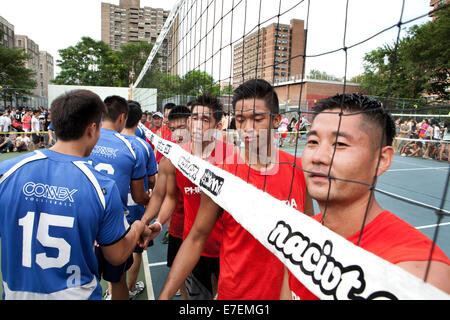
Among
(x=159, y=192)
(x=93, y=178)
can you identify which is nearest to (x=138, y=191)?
(x=159, y=192)

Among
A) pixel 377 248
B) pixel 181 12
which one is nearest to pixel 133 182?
pixel 377 248


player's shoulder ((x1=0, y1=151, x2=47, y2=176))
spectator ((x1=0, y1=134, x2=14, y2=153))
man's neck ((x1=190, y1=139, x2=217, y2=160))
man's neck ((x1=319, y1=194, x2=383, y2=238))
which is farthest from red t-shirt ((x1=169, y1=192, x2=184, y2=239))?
spectator ((x1=0, y1=134, x2=14, y2=153))

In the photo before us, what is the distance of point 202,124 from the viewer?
277cm

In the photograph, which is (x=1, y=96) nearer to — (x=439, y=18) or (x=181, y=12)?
(x=181, y=12)

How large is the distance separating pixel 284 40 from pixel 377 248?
2001 millimetres

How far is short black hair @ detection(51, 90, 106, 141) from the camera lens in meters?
1.52

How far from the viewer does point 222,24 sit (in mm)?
2504

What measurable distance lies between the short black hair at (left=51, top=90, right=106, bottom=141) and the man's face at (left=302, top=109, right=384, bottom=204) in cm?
133

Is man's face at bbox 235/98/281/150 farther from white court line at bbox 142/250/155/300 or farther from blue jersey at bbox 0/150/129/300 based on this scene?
white court line at bbox 142/250/155/300

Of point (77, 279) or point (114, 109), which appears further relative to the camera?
point (114, 109)

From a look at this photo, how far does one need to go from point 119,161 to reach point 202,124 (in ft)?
3.01

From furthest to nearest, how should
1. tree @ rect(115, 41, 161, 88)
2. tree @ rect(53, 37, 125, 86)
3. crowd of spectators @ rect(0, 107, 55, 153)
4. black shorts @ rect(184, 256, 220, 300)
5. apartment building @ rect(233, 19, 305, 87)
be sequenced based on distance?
tree @ rect(115, 41, 161, 88) < tree @ rect(53, 37, 125, 86) < crowd of spectators @ rect(0, 107, 55, 153) < black shorts @ rect(184, 256, 220, 300) < apartment building @ rect(233, 19, 305, 87)

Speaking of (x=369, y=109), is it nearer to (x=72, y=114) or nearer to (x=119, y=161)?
(x=72, y=114)
